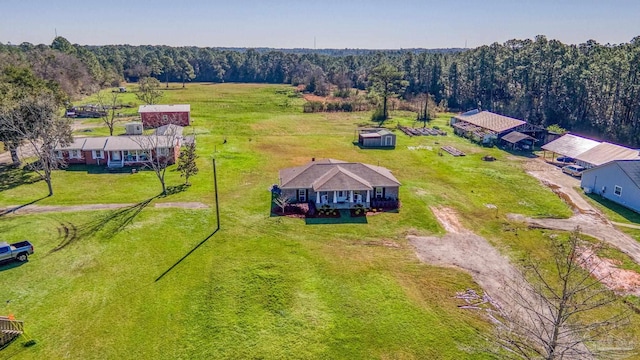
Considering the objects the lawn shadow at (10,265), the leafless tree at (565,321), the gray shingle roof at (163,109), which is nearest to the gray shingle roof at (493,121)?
the leafless tree at (565,321)

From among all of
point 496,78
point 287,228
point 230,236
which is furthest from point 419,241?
point 496,78

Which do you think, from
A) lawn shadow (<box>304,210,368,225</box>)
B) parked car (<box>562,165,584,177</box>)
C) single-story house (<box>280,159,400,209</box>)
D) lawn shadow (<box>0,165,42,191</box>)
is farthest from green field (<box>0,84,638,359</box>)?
parked car (<box>562,165,584,177</box>)

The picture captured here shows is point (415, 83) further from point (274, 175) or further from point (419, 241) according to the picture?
point (419, 241)

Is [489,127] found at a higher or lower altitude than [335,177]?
higher

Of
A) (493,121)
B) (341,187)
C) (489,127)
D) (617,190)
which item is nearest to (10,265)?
(341,187)

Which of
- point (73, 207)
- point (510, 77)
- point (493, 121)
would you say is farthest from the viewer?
point (510, 77)

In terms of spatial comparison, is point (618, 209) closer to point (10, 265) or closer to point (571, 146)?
point (571, 146)

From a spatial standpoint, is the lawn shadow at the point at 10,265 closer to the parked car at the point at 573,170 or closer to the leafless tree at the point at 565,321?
the leafless tree at the point at 565,321
